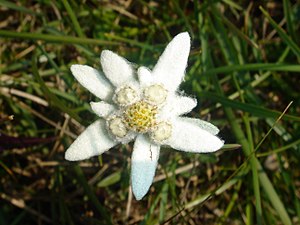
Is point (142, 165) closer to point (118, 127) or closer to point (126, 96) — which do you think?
point (118, 127)

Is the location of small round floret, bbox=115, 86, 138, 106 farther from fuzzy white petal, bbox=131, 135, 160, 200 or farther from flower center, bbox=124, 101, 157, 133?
fuzzy white petal, bbox=131, 135, 160, 200

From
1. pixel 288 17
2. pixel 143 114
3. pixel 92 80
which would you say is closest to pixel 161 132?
pixel 143 114

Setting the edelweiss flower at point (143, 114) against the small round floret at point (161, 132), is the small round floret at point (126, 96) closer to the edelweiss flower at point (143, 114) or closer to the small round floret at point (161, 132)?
the edelweiss flower at point (143, 114)

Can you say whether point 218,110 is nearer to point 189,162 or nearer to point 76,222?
point 189,162

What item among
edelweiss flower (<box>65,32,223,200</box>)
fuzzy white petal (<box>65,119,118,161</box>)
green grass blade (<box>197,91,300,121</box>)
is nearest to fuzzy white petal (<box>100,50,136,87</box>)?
edelweiss flower (<box>65,32,223,200</box>)

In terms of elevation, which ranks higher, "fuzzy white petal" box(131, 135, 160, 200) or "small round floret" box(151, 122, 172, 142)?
"small round floret" box(151, 122, 172, 142)

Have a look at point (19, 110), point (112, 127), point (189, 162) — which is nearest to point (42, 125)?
point (19, 110)

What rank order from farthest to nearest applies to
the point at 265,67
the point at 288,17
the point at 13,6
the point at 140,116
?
the point at 13,6
the point at 288,17
the point at 265,67
the point at 140,116
